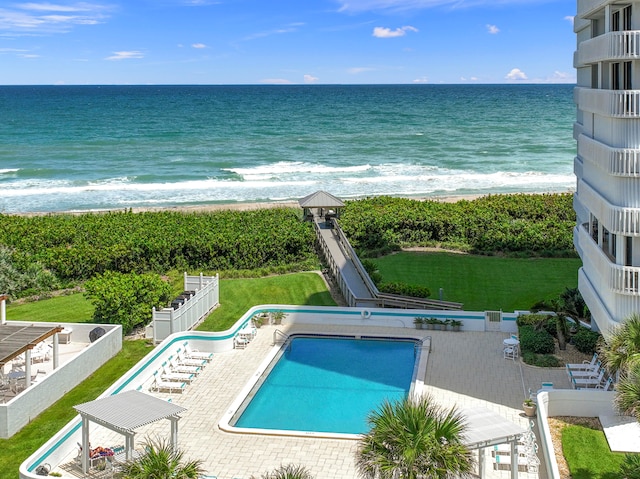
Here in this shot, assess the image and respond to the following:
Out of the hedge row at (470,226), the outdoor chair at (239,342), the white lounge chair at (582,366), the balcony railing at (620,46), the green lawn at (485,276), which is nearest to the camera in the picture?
the balcony railing at (620,46)

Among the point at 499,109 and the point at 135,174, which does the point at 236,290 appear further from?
the point at 499,109

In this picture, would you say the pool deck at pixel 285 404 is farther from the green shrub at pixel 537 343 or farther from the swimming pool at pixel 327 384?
the green shrub at pixel 537 343

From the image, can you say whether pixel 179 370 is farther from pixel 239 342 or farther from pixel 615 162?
pixel 615 162

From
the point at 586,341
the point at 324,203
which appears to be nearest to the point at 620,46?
the point at 586,341

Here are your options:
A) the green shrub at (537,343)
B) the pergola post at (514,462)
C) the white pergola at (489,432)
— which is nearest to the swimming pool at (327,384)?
the green shrub at (537,343)

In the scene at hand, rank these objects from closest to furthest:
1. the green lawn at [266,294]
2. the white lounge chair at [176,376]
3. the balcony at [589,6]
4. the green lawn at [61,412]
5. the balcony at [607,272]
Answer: the green lawn at [61,412] < the balcony at [607,272] < the balcony at [589,6] < the white lounge chair at [176,376] < the green lawn at [266,294]

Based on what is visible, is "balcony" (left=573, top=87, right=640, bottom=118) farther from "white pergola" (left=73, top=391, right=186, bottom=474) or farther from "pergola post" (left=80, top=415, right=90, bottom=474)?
"pergola post" (left=80, top=415, right=90, bottom=474)
